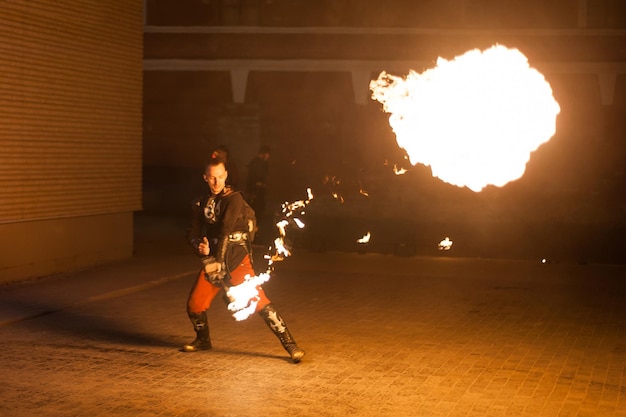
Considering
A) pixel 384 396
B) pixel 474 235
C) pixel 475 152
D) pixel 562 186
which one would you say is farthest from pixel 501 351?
pixel 562 186

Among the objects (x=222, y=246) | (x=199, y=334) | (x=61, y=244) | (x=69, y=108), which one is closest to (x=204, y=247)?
(x=222, y=246)

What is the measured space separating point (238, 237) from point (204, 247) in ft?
1.16

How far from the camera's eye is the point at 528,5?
2725 cm

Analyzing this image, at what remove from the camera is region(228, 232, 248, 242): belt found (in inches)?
376

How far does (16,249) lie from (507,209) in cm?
1550

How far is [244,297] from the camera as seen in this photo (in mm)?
9555

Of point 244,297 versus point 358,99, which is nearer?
point 244,297

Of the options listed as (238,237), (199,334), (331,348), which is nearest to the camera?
(238,237)

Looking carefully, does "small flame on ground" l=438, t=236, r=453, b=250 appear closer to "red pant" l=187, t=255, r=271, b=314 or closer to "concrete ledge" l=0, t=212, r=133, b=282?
"concrete ledge" l=0, t=212, r=133, b=282

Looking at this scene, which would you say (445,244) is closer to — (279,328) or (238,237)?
(279,328)

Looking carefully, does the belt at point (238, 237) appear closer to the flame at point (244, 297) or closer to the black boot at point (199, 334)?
the flame at point (244, 297)

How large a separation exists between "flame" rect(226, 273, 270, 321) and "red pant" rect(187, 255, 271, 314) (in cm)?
5

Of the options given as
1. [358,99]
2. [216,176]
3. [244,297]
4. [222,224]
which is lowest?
[244,297]

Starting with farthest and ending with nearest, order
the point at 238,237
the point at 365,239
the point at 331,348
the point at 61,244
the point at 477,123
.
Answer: the point at 365,239 → the point at 61,244 → the point at 477,123 → the point at 331,348 → the point at 238,237
